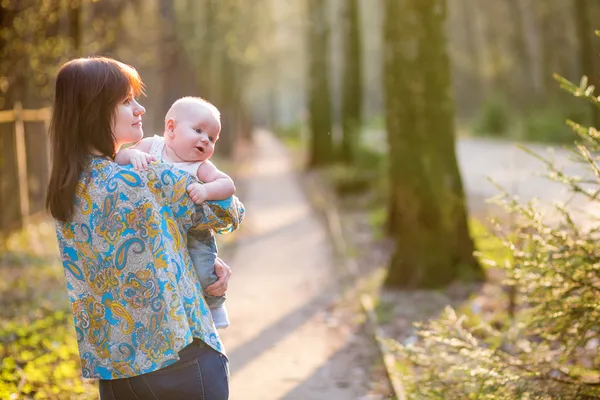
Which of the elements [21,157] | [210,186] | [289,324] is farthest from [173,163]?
[21,157]

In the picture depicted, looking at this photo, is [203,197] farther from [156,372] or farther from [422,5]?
[422,5]

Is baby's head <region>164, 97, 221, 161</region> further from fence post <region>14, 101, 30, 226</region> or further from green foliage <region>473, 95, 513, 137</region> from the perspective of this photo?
green foliage <region>473, 95, 513, 137</region>

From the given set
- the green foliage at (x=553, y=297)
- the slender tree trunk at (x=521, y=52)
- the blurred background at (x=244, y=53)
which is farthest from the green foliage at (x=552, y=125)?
the green foliage at (x=553, y=297)

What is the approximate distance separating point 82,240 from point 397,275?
7665 millimetres

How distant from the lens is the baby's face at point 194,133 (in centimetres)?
340

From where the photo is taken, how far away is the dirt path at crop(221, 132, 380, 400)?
7.31 metres

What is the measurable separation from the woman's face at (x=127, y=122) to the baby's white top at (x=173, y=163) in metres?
0.12

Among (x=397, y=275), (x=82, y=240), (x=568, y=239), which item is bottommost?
(x=397, y=275)

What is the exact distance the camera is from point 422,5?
35.9ft

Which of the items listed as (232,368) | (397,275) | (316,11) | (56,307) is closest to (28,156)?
(56,307)

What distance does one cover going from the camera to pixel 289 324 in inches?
376

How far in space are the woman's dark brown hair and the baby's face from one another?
0.27 meters

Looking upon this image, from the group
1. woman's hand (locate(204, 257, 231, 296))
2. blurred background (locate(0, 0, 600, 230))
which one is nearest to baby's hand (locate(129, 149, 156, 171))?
woman's hand (locate(204, 257, 231, 296))

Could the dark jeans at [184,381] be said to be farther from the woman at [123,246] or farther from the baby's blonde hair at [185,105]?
Answer: the baby's blonde hair at [185,105]
